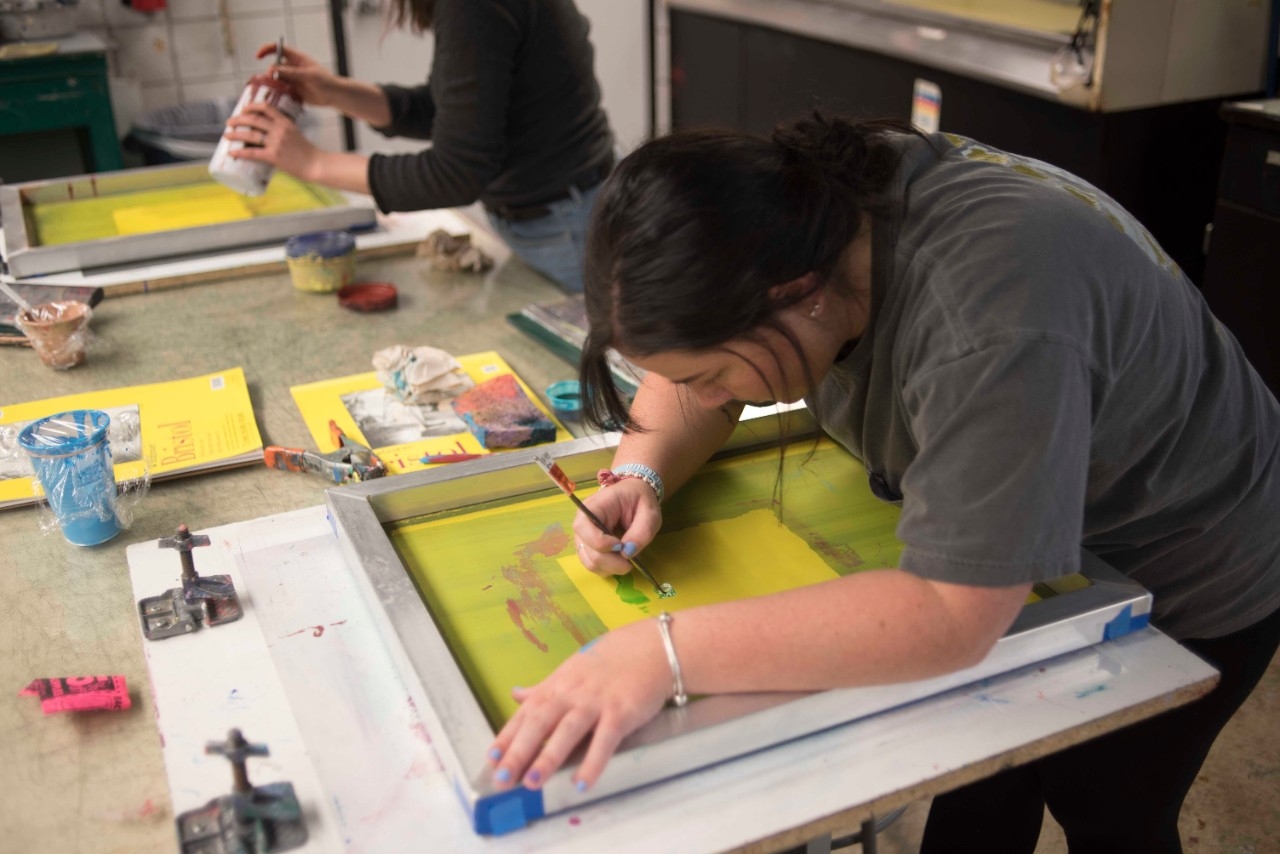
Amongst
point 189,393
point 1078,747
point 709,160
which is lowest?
point 1078,747

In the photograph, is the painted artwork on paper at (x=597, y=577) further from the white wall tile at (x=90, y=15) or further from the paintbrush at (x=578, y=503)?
the white wall tile at (x=90, y=15)

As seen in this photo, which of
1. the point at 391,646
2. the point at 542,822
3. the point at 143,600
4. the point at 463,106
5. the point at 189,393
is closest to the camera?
the point at 542,822

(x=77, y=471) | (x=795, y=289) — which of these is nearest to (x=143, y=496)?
(x=77, y=471)

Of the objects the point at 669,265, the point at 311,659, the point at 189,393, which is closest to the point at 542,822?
the point at 311,659

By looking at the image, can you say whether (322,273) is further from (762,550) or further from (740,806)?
(740,806)

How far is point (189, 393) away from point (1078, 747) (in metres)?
1.29

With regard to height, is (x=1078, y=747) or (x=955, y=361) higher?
(x=955, y=361)

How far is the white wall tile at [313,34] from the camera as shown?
4172mm

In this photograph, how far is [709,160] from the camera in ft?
3.01

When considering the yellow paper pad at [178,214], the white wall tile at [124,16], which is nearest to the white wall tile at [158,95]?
the white wall tile at [124,16]

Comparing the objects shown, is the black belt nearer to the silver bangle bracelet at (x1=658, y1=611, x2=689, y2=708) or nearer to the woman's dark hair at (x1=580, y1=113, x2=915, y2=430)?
the woman's dark hair at (x1=580, y1=113, x2=915, y2=430)

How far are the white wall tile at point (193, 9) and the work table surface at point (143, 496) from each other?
7.81 ft

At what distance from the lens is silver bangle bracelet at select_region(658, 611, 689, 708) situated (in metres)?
0.91

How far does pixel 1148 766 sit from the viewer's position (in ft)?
3.97
